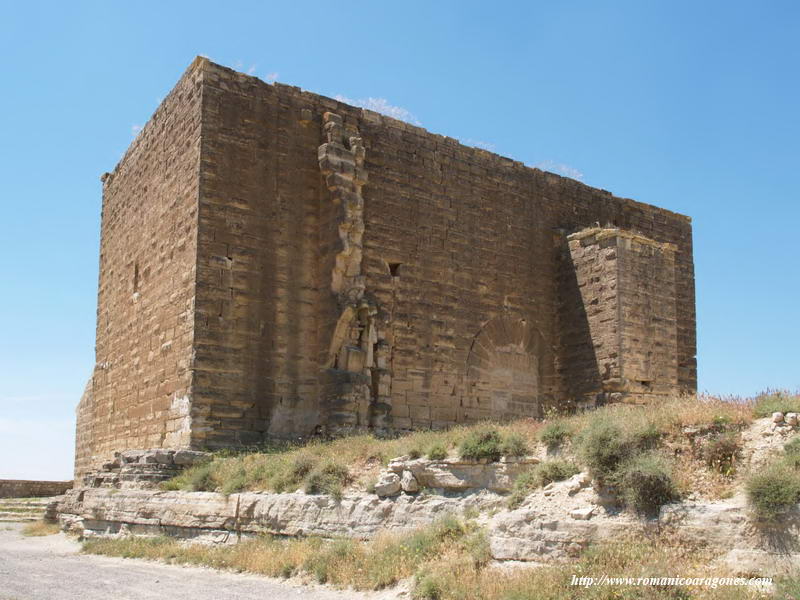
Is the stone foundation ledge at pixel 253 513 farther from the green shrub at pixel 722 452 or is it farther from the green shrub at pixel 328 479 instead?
the green shrub at pixel 722 452

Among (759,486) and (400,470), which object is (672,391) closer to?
(400,470)

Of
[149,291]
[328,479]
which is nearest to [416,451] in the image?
[328,479]

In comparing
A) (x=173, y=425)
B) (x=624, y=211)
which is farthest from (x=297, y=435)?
(x=624, y=211)

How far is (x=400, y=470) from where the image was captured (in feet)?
31.4

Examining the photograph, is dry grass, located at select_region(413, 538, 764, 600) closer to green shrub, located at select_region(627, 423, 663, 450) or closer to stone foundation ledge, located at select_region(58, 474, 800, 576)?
stone foundation ledge, located at select_region(58, 474, 800, 576)

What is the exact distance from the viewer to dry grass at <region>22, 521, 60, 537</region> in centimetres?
1556

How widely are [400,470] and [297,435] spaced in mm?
5314

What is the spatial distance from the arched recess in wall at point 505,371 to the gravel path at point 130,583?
7728mm

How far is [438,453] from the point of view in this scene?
9.41 m

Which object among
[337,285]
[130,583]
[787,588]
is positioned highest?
[337,285]

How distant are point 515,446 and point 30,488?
64.6 ft

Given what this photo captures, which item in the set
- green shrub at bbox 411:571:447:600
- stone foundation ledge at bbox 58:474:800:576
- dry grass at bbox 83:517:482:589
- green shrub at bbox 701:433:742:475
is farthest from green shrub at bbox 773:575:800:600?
green shrub at bbox 411:571:447:600

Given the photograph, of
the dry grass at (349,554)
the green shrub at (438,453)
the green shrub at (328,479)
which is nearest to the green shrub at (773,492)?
the dry grass at (349,554)

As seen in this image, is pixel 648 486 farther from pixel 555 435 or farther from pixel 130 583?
pixel 130 583
